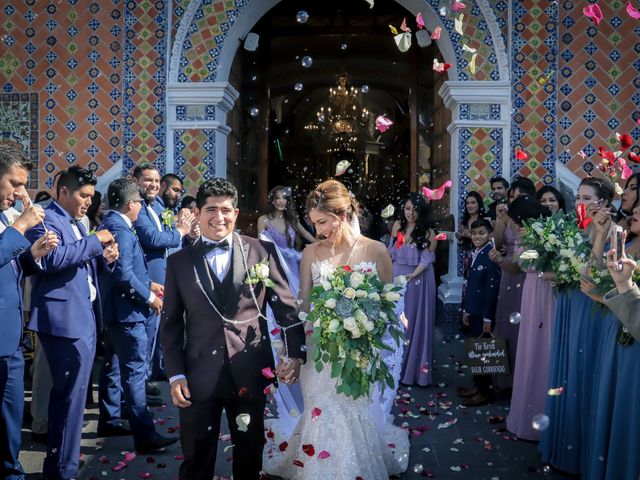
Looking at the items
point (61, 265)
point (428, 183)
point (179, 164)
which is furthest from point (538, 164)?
point (61, 265)

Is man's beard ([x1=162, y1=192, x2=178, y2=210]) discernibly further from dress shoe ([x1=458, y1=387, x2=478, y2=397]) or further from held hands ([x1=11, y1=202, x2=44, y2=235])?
held hands ([x1=11, y1=202, x2=44, y2=235])

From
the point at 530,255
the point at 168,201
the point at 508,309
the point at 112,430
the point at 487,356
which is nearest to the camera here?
the point at 530,255

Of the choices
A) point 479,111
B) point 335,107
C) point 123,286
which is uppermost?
point 335,107

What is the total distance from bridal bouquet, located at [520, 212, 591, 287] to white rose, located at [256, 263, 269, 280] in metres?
1.91

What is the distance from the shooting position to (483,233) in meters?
6.22

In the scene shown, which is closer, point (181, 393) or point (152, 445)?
point (181, 393)

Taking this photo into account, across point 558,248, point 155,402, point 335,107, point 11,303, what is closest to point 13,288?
point 11,303

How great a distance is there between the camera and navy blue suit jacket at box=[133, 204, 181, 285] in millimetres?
5527

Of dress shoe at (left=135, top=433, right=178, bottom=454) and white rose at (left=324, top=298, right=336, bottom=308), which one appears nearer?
white rose at (left=324, top=298, right=336, bottom=308)

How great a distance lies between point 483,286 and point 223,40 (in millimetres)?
5249

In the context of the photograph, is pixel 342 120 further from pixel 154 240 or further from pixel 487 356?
pixel 487 356

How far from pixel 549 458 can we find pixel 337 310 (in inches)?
82.2

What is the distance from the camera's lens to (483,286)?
20.4ft

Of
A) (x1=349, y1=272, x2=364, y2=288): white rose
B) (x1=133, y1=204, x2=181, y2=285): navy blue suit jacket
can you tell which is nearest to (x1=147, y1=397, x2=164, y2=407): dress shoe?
(x1=133, y1=204, x2=181, y2=285): navy blue suit jacket
